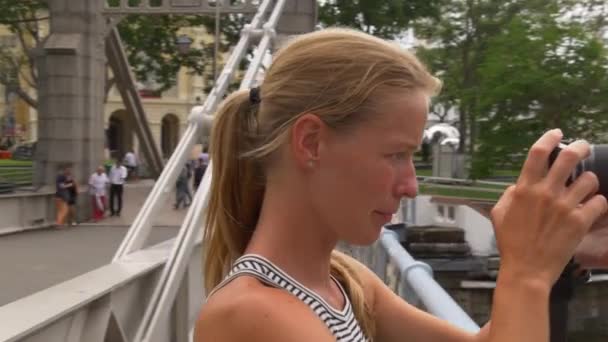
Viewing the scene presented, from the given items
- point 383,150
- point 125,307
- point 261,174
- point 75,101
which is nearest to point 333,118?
point 383,150

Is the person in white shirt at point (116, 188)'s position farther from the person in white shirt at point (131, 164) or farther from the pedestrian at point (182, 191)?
the person in white shirt at point (131, 164)

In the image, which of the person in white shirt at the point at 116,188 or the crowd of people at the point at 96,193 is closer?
the crowd of people at the point at 96,193

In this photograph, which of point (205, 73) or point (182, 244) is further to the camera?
point (205, 73)

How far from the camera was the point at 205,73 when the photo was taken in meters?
26.4

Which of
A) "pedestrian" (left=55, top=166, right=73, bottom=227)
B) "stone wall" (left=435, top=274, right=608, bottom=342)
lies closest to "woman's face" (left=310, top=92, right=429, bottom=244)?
"stone wall" (left=435, top=274, right=608, bottom=342)

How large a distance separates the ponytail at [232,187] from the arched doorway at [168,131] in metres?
48.6

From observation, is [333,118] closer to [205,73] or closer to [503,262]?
[503,262]

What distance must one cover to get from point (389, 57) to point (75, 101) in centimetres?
1530

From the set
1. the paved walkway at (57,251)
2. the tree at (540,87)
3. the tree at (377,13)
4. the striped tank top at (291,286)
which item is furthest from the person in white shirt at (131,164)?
the striped tank top at (291,286)

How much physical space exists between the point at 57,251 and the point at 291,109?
37.8 ft

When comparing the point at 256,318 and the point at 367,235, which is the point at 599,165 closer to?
the point at 367,235

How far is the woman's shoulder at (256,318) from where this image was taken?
1059 mm

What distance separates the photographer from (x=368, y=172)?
1156 millimetres

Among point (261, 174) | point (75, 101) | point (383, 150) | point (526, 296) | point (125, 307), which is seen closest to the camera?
point (526, 296)
